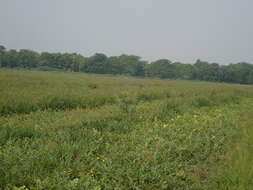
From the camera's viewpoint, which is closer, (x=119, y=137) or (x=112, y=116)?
(x=119, y=137)

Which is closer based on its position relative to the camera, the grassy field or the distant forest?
the grassy field

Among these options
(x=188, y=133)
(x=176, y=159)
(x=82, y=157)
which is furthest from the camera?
(x=188, y=133)

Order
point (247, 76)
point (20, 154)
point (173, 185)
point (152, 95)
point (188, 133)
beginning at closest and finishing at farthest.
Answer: point (173, 185) → point (20, 154) → point (188, 133) → point (152, 95) → point (247, 76)

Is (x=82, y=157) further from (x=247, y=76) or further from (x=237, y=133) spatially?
(x=247, y=76)

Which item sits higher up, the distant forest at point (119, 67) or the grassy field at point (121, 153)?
the distant forest at point (119, 67)

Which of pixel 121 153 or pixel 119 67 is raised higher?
pixel 119 67

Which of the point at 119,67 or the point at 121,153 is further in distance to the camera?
the point at 119,67

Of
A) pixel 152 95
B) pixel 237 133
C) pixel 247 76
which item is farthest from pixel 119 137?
pixel 247 76

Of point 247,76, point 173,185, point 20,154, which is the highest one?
point 247,76

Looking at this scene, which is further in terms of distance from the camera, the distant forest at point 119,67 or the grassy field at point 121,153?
the distant forest at point 119,67

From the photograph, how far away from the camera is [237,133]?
220 inches

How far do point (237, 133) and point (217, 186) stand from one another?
10.6 ft

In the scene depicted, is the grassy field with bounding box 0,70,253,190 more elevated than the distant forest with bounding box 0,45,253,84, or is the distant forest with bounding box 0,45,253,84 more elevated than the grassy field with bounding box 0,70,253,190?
the distant forest with bounding box 0,45,253,84

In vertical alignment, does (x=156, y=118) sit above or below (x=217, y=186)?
above
